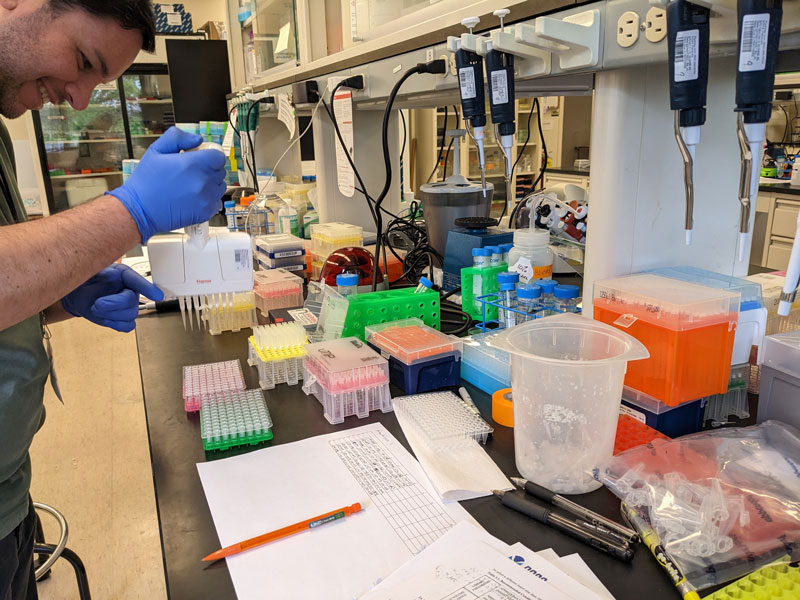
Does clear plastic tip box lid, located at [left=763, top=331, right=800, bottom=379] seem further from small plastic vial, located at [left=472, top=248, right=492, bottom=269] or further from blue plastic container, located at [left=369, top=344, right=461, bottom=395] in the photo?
small plastic vial, located at [left=472, top=248, right=492, bottom=269]

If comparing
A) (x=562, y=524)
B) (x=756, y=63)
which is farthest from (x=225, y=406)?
(x=756, y=63)

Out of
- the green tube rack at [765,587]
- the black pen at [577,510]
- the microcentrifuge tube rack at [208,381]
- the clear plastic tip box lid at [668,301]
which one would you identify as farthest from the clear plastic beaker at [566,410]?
the microcentrifuge tube rack at [208,381]

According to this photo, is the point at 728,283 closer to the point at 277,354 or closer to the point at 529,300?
the point at 529,300

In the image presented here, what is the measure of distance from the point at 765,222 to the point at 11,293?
14.6ft

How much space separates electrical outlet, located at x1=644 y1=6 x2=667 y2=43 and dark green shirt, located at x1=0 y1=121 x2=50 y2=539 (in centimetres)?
99

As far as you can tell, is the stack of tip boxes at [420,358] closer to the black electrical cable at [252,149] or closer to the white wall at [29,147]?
the black electrical cable at [252,149]

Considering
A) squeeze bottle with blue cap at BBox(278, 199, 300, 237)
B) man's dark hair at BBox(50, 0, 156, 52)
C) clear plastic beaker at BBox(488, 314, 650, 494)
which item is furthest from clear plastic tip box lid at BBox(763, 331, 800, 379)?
squeeze bottle with blue cap at BBox(278, 199, 300, 237)

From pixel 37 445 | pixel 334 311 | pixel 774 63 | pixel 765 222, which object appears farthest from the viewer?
pixel 765 222

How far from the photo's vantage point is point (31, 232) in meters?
0.68

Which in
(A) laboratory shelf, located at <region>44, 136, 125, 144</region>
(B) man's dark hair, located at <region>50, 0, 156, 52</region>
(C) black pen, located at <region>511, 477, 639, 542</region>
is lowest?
(C) black pen, located at <region>511, 477, 639, 542</region>

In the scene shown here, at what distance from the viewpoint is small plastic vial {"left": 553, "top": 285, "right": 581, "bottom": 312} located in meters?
1.17

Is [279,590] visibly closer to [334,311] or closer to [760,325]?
[334,311]

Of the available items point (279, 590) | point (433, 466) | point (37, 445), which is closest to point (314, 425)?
point (433, 466)

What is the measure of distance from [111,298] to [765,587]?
1.04 meters
